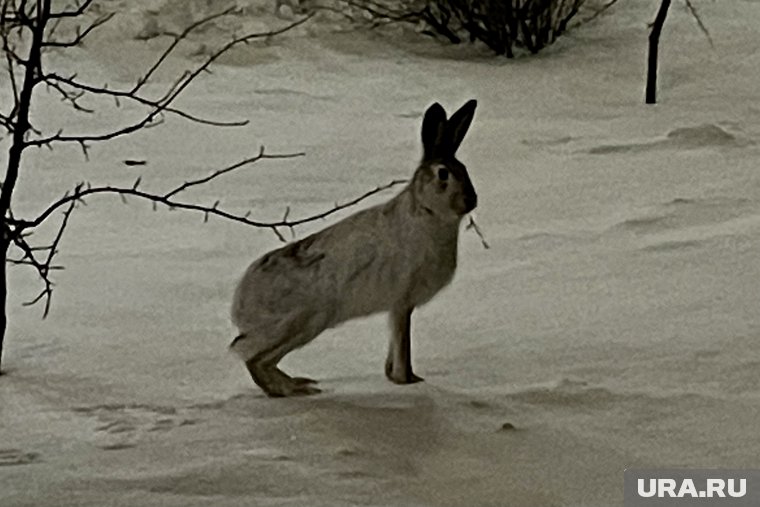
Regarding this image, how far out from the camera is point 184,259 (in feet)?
5.04

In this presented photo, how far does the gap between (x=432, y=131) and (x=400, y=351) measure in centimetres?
19

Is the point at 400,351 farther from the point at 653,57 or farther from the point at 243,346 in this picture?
the point at 653,57

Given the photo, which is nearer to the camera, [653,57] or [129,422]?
[129,422]

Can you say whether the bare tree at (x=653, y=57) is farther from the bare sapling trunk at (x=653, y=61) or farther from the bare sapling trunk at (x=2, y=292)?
the bare sapling trunk at (x=2, y=292)

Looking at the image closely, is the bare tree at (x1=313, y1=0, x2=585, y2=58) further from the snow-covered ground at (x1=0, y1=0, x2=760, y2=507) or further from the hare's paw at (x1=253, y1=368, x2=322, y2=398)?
the hare's paw at (x1=253, y1=368, x2=322, y2=398)

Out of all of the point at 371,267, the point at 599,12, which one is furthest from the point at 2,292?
the point at 599,12

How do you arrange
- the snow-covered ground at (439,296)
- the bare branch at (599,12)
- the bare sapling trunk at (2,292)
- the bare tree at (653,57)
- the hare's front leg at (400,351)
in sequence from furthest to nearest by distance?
the bare branch at (599,12), the bare tree at (653,57), the bare sapling trunk at (2,292), the hare's front leg at (400,351), the snow-covered ground at (439,296)

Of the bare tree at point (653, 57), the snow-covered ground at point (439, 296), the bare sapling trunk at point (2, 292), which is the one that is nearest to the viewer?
the snow-covered ground at point (439, 296)

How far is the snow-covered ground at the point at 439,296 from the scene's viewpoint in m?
1.10

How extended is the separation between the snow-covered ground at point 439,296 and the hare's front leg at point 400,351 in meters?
0.02

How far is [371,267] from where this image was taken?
3.88 ft

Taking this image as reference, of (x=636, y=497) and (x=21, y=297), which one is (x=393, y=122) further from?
(x=636, y=497)

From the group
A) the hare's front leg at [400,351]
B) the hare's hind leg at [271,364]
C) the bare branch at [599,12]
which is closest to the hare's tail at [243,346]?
the hare's hind leg at [271,364]

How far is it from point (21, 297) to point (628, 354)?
0.63m
